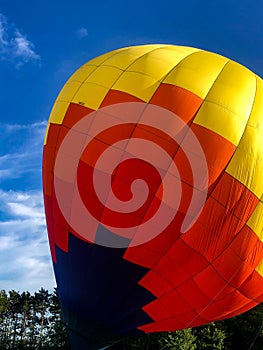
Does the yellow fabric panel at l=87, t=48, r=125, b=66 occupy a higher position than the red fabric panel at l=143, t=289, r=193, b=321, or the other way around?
the yellow fabric panel at l=87, t=48, r=125, b=66

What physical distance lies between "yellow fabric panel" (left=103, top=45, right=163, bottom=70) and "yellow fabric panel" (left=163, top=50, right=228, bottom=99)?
88 cm

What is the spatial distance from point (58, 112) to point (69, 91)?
476 millimetres

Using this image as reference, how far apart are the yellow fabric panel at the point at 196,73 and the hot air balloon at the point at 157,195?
0.07ft

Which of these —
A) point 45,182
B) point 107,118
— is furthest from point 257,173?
point 45,182

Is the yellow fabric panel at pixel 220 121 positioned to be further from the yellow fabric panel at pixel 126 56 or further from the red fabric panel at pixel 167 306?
the red fabric panel at pixel 167 306

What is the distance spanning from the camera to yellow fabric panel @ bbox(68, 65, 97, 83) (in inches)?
348

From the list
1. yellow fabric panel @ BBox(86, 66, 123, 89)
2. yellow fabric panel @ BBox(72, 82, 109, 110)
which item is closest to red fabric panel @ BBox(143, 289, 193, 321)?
yellow fabric panel @ BBox(72, 82, 109, 110)

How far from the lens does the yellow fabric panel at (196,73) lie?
7934 millimetres

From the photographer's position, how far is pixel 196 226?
25.0 feet

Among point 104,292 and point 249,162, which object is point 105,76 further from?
point 104,292

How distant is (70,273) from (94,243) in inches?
34.2

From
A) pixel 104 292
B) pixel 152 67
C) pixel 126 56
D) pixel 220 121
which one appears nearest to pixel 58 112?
pixel 126 56

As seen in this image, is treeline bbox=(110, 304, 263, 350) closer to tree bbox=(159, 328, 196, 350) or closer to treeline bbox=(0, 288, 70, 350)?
tree bbox=(159, 328, 196, 350)

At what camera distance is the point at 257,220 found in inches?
311
